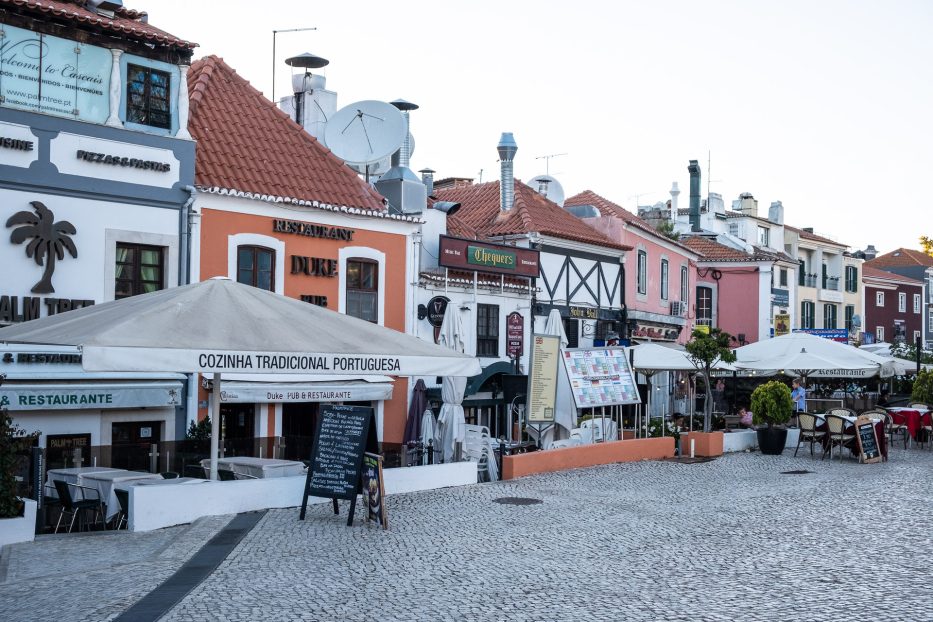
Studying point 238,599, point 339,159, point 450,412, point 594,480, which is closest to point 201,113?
point 339,159

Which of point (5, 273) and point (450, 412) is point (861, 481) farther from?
point (5, 273)

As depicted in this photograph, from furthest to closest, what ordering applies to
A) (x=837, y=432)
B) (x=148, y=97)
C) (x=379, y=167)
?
(x=379, y=167) → (x=837, y=432) → (x=148, y=97)

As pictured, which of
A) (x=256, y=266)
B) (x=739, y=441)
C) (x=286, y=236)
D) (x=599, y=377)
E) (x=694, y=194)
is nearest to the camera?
(x=256, y=266)

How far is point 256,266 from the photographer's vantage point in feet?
62.8

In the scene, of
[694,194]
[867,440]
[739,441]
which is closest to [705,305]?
[694,194]

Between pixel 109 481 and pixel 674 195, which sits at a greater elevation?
pixel 674 195

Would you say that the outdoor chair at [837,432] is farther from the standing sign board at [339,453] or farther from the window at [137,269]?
the window at [137,269]

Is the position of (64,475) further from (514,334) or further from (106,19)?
(514,334)

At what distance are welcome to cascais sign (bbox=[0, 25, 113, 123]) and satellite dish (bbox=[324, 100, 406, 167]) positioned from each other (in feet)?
24.0

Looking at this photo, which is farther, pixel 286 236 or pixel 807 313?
pixel 807 313

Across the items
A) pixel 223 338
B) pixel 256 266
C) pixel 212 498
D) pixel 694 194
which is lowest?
pixel 212 498

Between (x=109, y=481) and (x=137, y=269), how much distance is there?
607 cm

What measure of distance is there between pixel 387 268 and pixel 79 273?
6972mm

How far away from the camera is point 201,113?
20.5m
